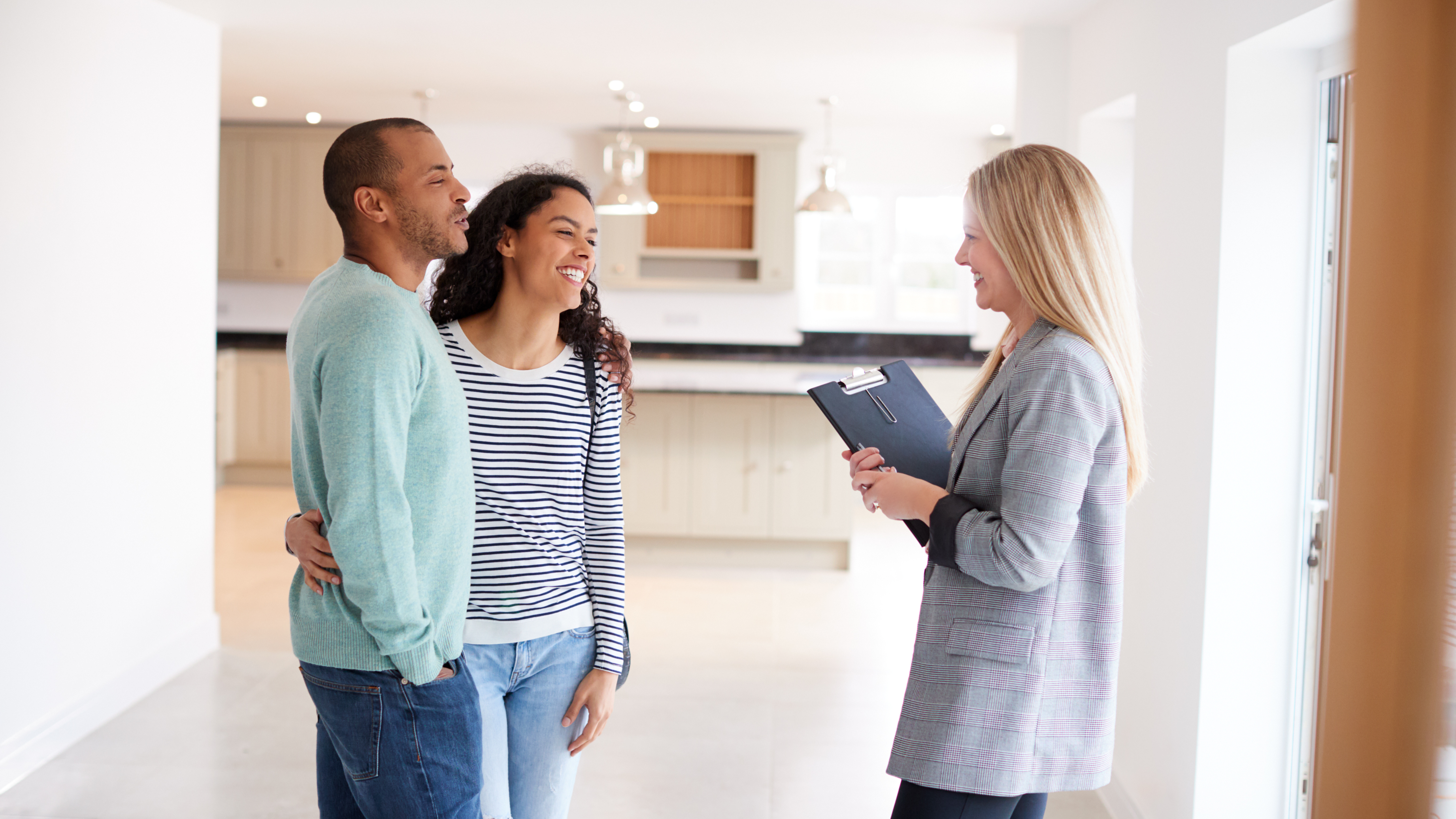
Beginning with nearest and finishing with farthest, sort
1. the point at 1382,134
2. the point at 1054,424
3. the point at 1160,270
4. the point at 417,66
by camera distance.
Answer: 1. the point at 1382,134
2. the point at 1054,424
3. the point at 1160,270
4. the point at 417,66

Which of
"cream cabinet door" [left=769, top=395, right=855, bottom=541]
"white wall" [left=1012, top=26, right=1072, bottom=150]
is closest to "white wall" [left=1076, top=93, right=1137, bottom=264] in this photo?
"white wall" [left=1012, top=26, right=1072, bottom=150]

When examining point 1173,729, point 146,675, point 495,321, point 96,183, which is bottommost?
point 146,675

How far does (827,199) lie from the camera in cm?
548

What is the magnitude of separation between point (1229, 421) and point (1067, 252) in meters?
1.35

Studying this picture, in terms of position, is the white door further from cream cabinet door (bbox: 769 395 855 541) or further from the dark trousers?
cream cabinet door (bbox: 769 395 855 541)

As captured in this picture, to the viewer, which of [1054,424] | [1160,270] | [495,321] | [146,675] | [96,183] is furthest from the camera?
[146,675]

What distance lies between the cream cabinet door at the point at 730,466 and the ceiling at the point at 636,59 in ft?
5.88

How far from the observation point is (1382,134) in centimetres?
40

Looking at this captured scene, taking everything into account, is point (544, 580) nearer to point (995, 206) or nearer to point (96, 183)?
point (995, 206)

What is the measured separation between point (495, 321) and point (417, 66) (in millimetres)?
4620

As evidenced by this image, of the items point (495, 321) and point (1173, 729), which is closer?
point (495, 321)

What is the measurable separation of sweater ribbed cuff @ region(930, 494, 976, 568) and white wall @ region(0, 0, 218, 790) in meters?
2.72

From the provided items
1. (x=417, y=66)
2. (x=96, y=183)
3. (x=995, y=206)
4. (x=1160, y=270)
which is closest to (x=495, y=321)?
(x=995, y=206)

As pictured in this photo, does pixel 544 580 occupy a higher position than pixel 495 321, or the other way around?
pixel 495 321
